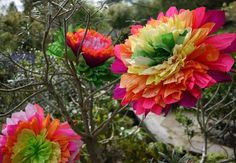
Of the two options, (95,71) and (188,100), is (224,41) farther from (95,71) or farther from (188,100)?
(95,71)

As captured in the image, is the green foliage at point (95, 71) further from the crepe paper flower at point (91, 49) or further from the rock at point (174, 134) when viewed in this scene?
the rock at point (174, 134)

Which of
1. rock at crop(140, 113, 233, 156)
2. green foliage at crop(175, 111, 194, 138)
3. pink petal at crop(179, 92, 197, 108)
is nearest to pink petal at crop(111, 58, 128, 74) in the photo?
pink petal at crop(179, 92, 197, 108)

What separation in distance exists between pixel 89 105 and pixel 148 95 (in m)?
0.65

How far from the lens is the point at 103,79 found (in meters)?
0.94

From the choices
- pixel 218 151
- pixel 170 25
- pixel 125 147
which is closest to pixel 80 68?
pixel 170 25

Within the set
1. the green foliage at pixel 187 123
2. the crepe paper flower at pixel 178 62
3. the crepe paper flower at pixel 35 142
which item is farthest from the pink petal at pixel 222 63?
the green foliage at pixel 187 123

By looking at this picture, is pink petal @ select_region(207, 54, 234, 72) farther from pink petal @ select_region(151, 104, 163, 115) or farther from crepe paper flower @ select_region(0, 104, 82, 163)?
crepe paper flower @ select_region(0, 104, 82, 163)

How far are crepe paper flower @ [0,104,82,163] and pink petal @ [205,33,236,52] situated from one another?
35cm

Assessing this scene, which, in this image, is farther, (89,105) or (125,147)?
(125,147)

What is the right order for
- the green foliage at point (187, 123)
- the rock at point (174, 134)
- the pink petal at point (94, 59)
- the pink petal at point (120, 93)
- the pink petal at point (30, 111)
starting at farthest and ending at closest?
the rock at point (174, 134), the green foliage at point (187, 123), the pink petal at point (94, 59), the pink petal at point (30, 111), the pink petal at point (120, 93)

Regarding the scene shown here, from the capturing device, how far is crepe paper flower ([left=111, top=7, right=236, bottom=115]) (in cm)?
60

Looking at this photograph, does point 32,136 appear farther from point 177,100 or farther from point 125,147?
point 125,147

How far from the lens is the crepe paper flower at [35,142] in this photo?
0.77m

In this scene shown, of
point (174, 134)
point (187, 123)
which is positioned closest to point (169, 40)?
point (187, 123)
